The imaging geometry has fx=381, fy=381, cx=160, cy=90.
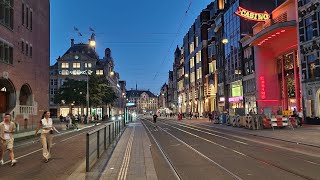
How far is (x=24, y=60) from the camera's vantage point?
41375 mm

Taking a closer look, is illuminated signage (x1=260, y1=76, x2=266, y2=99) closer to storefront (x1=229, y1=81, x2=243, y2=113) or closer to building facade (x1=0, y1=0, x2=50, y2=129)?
storefront (x1=229, y1=81, x2=243, y2=113)

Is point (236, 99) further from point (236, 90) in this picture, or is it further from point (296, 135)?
point (296, 135)

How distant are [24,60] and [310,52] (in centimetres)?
3006

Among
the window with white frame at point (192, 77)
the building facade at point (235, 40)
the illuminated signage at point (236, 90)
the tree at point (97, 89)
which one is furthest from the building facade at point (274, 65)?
the window with white frame at point (192, 77)

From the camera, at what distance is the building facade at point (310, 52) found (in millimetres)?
37219

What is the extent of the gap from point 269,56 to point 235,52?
10.6 metres

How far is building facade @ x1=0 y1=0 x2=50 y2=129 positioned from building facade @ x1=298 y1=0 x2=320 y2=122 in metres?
29.5

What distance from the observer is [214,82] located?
3159 inches

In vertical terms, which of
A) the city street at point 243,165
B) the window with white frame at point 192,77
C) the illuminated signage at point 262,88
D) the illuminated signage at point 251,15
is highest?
the illuminated signage at point 251,15

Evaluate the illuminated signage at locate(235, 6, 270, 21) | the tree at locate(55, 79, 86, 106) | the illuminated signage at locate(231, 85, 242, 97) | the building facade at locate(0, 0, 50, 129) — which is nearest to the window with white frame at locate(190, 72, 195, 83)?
the tree at locate(55, 79, 86, 106)

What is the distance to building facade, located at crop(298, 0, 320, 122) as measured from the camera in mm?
37219

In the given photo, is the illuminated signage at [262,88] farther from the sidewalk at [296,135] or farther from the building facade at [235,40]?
the sidewalk at [296,135]

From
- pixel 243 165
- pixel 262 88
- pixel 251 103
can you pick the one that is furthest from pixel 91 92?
pixel 243 165

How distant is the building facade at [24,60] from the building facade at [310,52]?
29520mm
